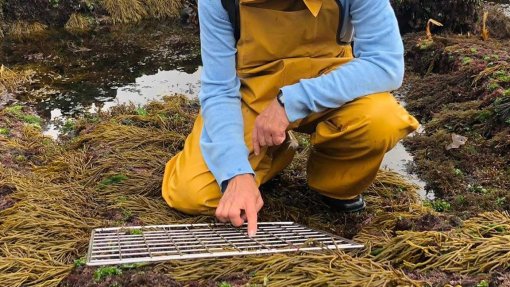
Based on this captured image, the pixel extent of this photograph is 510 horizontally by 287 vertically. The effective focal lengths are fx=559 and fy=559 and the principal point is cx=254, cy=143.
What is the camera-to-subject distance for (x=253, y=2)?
2.95 metres

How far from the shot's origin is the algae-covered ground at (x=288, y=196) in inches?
99.3

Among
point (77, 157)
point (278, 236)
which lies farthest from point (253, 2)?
point (77, 157)

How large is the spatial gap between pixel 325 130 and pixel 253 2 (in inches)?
31.1

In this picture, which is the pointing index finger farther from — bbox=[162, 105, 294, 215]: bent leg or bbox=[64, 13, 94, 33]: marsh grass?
bbox=[64, 13, 94, 33]: marsh grass

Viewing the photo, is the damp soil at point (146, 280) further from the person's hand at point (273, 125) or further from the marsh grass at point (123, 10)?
the marsh grass at point (123, 10)

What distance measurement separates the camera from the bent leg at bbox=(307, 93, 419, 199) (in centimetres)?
296

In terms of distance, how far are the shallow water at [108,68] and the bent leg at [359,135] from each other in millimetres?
1422

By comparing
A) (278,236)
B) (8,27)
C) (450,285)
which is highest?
(450,285)

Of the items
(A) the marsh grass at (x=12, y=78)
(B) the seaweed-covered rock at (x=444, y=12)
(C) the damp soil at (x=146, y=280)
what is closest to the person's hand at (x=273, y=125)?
(C) the damp soil at (x=146, y=280)

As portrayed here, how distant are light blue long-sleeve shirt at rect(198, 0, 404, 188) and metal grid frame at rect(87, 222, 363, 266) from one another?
1.04ft

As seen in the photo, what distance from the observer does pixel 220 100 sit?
10.2 ft

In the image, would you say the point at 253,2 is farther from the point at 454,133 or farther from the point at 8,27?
the point at 8,27

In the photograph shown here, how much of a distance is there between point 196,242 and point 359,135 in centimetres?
102

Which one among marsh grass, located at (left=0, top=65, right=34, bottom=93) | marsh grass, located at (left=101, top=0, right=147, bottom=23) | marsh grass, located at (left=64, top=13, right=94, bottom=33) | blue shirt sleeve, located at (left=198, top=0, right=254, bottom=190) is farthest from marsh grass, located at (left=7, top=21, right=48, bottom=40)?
blue shirt sleeve, located at (left=198, top=0, right=254, bottom=190)
